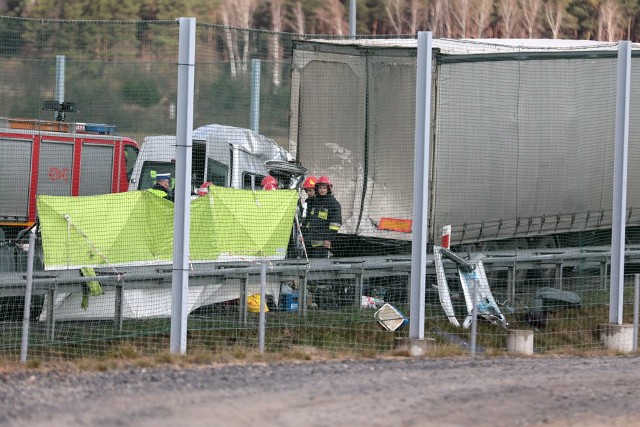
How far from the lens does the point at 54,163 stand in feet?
60.5

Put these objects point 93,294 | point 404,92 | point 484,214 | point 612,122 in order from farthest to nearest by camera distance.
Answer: point 612,122 → point 484,214 → point 404,92 → point 93,294

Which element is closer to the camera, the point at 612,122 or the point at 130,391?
the point at 130,391

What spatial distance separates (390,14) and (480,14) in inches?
255

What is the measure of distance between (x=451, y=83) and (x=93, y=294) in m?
5.94

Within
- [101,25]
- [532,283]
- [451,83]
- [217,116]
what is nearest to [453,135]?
[451,83]

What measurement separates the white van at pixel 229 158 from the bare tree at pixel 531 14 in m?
31.5

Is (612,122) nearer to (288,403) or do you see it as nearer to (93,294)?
(93,294)

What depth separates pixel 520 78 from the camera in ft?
58.0

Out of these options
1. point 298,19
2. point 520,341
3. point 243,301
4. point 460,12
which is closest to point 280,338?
point 243,301

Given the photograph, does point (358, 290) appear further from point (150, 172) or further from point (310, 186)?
point (150, 172)

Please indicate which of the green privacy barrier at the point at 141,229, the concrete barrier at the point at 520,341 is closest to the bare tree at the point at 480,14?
the green privacy barrier at the point at 141,229

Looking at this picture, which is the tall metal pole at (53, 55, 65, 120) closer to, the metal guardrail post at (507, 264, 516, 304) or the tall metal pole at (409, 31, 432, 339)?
the tall metal pole at (409, 31, 432, 339)

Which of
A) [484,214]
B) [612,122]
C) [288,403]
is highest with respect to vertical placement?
[612,122]

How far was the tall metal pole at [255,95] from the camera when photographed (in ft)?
46.8
